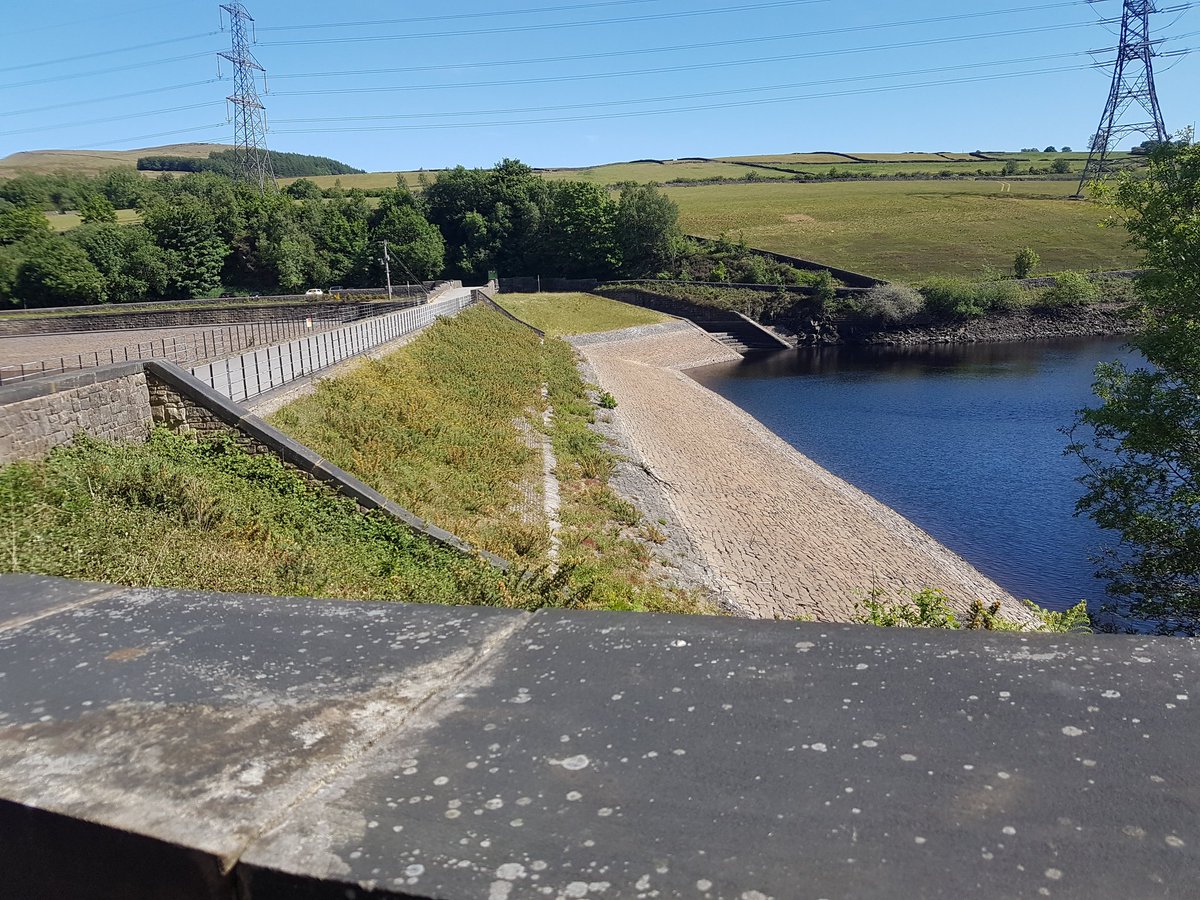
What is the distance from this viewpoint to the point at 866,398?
155 ft

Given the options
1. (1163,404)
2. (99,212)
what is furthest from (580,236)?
(1163,404)

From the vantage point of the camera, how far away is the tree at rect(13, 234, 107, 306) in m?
63.5

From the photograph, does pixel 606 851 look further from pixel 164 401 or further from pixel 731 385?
pixel 731 385

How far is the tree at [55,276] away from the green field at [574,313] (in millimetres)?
31735

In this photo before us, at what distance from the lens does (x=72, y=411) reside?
12.5 m

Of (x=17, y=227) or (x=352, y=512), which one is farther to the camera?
(x=17, y=227)

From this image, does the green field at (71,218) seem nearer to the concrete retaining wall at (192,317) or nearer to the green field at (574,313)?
the concrete retaining wall at (192,317)

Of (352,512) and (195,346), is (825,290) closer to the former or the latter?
(195,346)

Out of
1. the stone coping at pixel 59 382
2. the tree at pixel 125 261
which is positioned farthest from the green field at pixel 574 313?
the stone coping at pixel 59 382

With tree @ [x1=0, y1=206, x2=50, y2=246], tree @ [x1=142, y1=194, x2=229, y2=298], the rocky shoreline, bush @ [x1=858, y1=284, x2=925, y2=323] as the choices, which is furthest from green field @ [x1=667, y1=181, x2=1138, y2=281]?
tree @ [x1=0, y1=206, x2=50, y2=246]

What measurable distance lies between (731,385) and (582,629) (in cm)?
5190

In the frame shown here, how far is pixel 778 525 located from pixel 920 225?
86387mm

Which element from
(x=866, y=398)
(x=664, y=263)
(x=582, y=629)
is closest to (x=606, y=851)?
(x=582, y=629)

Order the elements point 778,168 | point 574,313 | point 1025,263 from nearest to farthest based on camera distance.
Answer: point 574,313, point 1025,263, point 778,168
